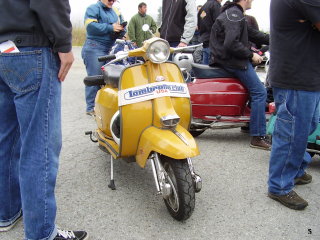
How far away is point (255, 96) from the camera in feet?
12.7

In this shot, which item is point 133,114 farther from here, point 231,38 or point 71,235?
point 231,38

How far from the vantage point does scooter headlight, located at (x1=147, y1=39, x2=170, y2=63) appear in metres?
2.48

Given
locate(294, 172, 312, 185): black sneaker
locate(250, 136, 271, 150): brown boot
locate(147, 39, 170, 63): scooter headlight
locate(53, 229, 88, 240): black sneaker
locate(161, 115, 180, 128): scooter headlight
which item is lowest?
locate(250, 136, 271, 150): brown boot

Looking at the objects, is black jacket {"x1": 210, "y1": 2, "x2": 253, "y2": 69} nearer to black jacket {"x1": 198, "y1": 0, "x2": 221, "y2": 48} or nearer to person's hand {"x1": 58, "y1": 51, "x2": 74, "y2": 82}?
black jacket {"x1": 198, "y1": 0, "x2": 221, "y2": 48}

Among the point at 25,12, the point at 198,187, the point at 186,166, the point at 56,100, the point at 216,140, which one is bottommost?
the point at 216,140

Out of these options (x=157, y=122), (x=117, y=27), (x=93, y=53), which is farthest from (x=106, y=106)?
(x=93, y=53)

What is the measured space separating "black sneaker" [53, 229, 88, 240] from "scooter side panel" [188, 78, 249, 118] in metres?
2.26

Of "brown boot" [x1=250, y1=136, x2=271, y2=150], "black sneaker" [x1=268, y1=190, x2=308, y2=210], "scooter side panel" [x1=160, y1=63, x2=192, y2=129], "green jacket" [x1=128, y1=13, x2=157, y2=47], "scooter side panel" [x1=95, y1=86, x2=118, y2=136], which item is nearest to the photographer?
"black sneaker" [x1=268, y1=190, x2=308, y2=210]

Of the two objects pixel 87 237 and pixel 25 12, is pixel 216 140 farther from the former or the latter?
pixel 25 12

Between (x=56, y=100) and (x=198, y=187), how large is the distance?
1.07m

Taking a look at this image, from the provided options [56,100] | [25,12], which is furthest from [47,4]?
[56,100]

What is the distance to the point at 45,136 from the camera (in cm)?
181

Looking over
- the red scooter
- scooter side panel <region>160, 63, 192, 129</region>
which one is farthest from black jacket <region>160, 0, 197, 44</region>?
scooter side panel <region>160, 63, 192, 129</region>

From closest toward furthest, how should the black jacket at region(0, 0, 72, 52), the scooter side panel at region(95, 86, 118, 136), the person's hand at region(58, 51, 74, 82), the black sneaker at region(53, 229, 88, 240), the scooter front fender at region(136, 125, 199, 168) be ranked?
the black jacket at region(0, 0, 72, 52)
the person's hand at region(58, 51, 74, 82)
the black sneaker at region(53, 229, 88, 240)
the scooter front fender at region(136, 125, 199, 168)
the scooter side panel at region(95, 86, 118, 136)
